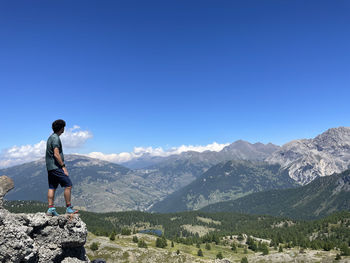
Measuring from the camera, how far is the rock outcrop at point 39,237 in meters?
12.3

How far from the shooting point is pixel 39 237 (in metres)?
15.2

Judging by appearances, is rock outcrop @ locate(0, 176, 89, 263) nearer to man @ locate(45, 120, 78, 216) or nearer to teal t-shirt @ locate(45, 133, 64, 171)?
man @ locate(45, 120, 78, 216)

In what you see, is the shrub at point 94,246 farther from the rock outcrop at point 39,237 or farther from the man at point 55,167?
the man at point 55,167

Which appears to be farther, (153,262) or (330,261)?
(330,261)

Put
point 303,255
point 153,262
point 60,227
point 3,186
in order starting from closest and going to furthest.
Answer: point 60,227 < point 3,186 < point 153,262 < point 303,255

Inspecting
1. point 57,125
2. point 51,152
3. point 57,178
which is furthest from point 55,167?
point 57,125

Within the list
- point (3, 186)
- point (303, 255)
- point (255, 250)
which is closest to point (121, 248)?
point (3, 186)

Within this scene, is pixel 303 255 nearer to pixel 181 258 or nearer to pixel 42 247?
pixel 181 258

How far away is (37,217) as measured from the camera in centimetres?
1541

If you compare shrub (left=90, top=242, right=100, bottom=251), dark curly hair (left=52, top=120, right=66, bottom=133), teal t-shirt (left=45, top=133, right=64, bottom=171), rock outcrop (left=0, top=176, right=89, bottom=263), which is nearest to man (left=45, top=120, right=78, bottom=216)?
teal t-shirt (left=45, top=133, right=64, bottom=171)

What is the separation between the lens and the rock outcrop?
12289mm

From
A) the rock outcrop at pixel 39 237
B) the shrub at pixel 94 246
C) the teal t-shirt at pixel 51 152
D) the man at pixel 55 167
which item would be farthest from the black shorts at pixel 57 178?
the shrub at pixel 94 246

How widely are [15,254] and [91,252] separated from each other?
8532 cm

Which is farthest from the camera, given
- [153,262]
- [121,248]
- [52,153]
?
[121,248]
